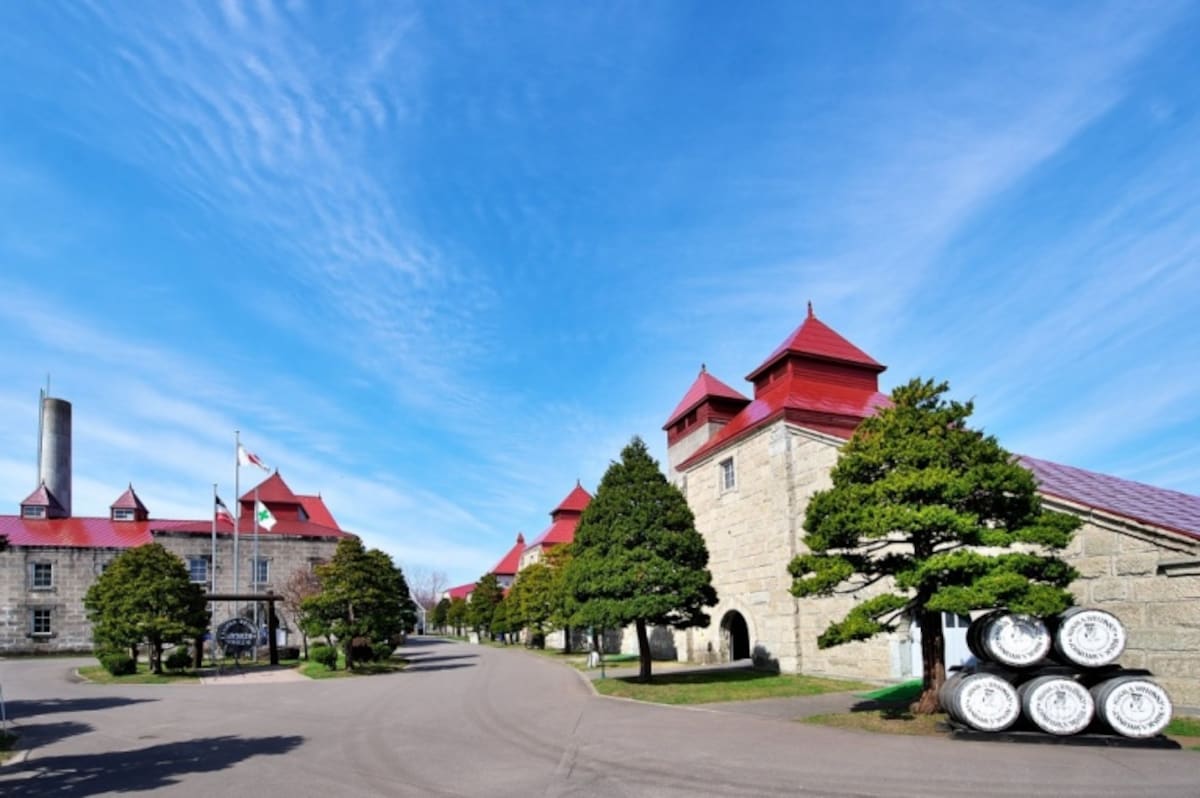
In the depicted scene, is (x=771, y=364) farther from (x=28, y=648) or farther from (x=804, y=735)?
(x=28, y=648)

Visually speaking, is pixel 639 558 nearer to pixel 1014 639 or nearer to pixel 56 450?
pixel 1014 639

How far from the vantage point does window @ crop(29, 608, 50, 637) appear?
157ft

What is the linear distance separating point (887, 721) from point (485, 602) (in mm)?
51986

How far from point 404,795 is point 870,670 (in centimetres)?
1529

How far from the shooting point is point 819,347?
30.0 m

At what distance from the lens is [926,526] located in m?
13.9

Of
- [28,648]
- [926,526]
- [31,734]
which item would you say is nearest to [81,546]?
[28,648]

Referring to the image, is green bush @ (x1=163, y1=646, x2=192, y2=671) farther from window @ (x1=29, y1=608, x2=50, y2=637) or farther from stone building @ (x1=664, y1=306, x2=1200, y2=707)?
window @ (x1=29, y1=608, x2=50, y2=637)

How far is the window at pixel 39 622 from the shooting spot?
47719mm

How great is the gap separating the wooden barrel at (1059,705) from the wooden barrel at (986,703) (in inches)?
9.7

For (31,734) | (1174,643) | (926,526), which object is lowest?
(31,734)

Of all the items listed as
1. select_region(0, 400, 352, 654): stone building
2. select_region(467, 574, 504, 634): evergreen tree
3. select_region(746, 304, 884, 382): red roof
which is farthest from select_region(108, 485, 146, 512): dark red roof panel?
select_region(746, 304, 884, 382): red roof

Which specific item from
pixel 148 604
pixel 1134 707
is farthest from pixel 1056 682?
pixel 148 604

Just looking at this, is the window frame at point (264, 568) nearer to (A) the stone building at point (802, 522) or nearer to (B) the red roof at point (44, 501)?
(B) the red roof at point (44, 501)
